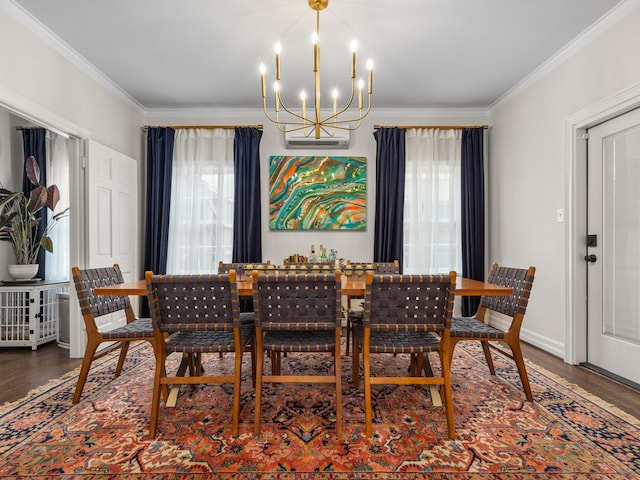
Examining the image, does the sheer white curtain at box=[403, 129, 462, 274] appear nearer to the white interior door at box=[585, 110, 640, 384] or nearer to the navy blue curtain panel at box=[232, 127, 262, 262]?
the white interior door at box=[585, 110, 640, 384]

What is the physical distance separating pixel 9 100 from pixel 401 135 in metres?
3.77

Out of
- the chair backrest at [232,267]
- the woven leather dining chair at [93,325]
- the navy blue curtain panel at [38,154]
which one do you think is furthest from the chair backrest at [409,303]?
the navy blue curtain panel at [38,154]

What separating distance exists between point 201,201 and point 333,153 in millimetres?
1756

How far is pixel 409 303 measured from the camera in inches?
76.3

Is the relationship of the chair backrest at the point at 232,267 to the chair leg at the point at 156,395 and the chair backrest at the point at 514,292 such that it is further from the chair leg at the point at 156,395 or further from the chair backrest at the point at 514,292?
the chair backrest at the point at 514,292

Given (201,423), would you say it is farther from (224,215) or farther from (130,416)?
(224,215)

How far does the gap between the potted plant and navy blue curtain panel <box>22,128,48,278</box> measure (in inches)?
10.0

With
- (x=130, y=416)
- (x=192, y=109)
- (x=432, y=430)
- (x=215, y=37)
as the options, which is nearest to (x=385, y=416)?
(x=432, y=430)

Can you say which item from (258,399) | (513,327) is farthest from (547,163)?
(258,399)

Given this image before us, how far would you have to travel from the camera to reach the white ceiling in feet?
8.73

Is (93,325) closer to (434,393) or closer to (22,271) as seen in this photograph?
(22,271)

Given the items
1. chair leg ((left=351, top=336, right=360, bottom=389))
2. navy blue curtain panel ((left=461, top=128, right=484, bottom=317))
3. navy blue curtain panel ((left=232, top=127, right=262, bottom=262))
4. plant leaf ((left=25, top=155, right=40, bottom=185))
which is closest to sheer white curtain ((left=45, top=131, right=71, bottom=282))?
plant leaf ((left=25, top=155, right=40, bottom=185))

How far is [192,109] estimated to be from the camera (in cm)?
467

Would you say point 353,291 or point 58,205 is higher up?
point 58,205
